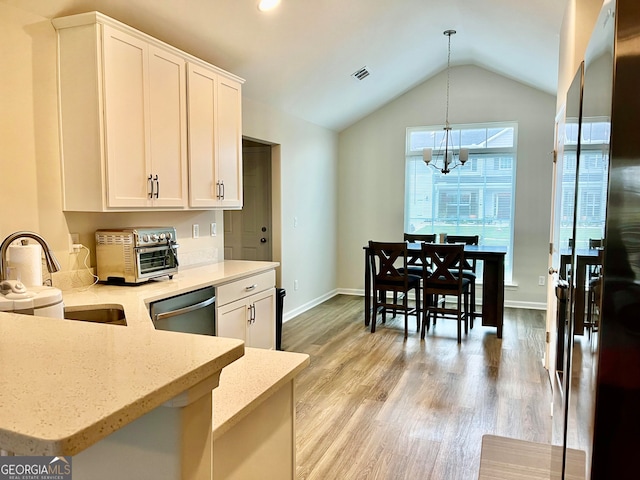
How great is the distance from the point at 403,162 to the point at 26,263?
5374mm

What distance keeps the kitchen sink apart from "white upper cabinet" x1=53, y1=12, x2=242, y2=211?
601 millimetres

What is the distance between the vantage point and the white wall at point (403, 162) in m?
6.01

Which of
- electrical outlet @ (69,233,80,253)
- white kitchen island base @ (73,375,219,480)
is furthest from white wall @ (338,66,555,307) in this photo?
white kitchen island base @ (73,375,219,480)

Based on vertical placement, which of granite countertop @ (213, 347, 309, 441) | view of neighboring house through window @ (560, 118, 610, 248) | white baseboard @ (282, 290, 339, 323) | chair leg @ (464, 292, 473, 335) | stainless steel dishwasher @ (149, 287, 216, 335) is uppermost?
view of neighboring house through window @ (560, 118, 610, 248)

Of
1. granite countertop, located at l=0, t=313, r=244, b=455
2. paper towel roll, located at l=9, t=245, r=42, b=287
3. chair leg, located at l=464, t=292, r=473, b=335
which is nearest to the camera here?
granite countertop, located at l=0, t=313, r=244, b=455

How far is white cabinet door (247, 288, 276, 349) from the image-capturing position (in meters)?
3.57

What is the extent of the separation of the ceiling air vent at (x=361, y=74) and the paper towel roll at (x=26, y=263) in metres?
3.93

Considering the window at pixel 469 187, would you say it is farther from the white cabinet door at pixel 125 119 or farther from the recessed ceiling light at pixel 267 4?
the white cabinet door at pixel 125 119

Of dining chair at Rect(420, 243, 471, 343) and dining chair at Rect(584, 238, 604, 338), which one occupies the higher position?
dining chair at Rect(584, 238, 604, 338)

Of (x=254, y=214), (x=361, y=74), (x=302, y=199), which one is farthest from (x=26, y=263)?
(x=361, y=74)

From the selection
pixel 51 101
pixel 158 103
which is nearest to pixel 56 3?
pixel 51 101

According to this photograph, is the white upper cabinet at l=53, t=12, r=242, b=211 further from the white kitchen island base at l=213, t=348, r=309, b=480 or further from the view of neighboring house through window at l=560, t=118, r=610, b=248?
the view of neighboring house through window at l=560, t=118, r=610, b=248

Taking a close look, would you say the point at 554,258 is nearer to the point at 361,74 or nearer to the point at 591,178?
the point at 591,178

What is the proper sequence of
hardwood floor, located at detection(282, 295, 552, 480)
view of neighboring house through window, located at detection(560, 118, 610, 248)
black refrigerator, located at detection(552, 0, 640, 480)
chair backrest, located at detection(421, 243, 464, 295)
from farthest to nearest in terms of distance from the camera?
chair backrest, located at detection(421, 243, 464, 295), hardwood floor, located at detection(282, 295, 552, 480), view of neighboring house through window, located at detection(560, 118, 610, 248), black refrigerator, located at detection(552, 0, 640, 480)
